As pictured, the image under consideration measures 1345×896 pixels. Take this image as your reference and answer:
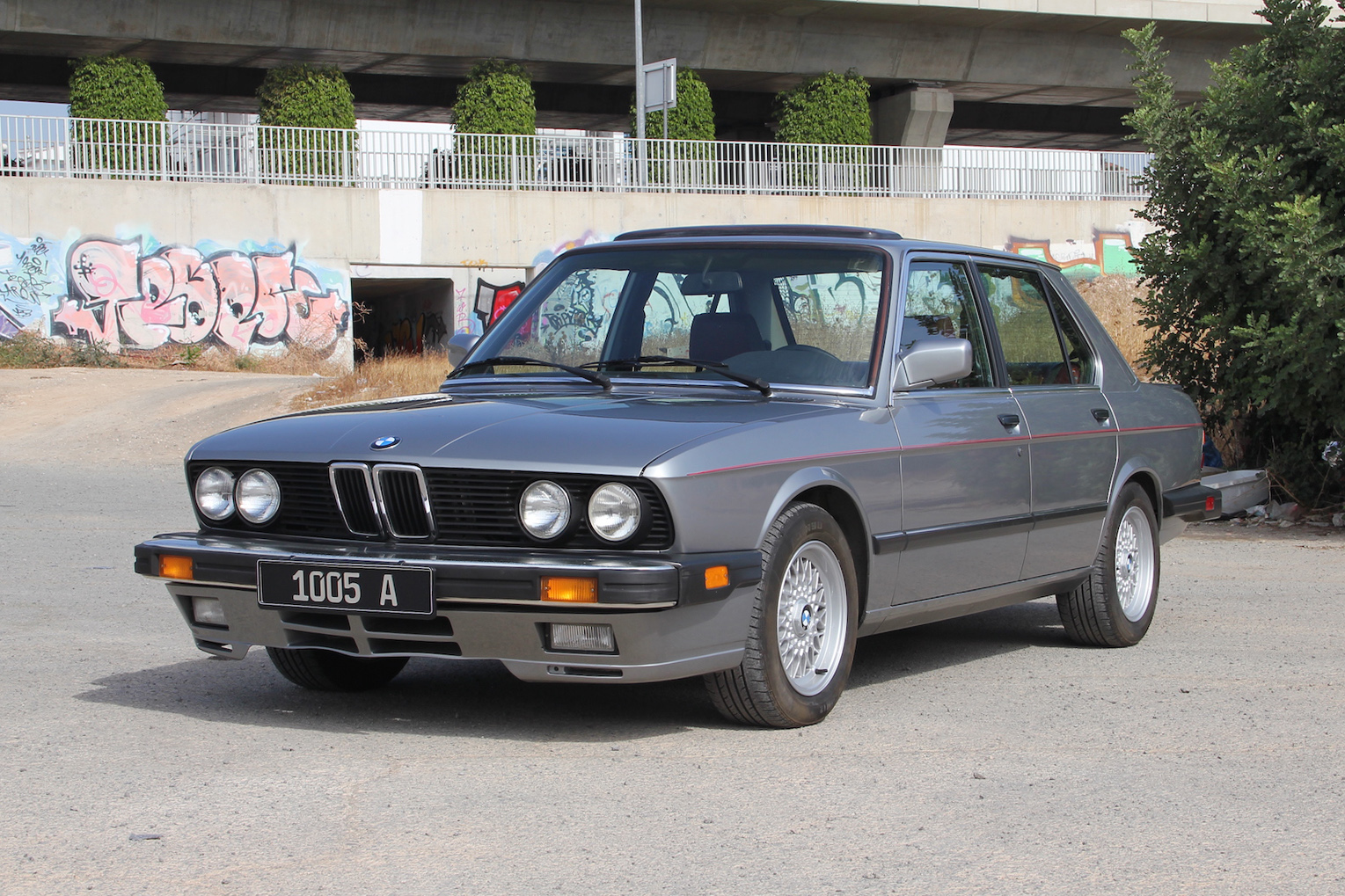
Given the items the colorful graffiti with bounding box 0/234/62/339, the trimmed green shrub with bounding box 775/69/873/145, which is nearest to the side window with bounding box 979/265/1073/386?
the colorful graffiti with bounding box 0/234/62/339

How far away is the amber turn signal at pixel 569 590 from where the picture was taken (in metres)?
4.30

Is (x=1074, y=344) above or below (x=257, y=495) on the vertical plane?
above

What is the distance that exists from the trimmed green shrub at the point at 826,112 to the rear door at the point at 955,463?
30756 millimetres

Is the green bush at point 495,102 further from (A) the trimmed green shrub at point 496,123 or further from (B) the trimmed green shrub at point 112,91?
(B) the trimmed green shrub at point 112,91

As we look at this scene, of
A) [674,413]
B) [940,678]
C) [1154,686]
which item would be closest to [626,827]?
[674,413]

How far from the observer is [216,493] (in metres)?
5.04

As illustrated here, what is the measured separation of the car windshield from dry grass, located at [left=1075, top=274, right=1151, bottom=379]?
11.4 meters

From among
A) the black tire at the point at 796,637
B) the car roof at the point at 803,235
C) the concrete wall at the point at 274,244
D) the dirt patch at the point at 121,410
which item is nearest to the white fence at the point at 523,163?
the concrete wall at the point at 274,244

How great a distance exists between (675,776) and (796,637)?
796 mm

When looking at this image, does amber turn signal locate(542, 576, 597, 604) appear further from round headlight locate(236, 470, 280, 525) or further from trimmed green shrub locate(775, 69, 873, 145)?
trimmed green shrub locate(775, 69, 873, 145)

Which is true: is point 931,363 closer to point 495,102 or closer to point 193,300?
point 193,300

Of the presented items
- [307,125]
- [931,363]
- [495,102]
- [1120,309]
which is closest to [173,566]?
[931,363]

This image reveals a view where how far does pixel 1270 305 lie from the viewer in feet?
36.8

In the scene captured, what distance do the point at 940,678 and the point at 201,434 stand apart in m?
14.2
